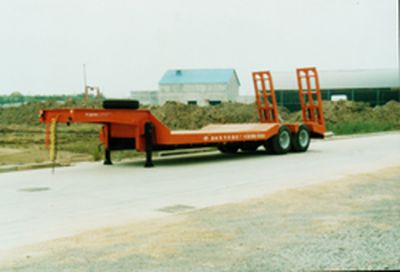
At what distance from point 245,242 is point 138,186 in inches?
239

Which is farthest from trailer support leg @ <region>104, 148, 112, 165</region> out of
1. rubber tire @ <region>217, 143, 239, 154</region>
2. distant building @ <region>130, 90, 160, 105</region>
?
distant building @ <region>130, 90, 160, 105</region>

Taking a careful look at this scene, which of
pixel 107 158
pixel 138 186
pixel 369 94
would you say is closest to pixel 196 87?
pixel 369 94

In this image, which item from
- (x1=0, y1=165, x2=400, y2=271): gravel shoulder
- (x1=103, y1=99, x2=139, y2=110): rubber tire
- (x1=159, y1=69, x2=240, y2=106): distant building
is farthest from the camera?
(x1=159, y1=69, x2=240, y2=106): distant building

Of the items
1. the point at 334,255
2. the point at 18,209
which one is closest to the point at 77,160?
the point at 18,209

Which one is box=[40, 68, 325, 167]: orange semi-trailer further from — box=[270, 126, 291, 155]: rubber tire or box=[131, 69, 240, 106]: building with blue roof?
box=[131, 69, 240, 106]: building with blue roof

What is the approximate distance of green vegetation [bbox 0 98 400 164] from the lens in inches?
1389

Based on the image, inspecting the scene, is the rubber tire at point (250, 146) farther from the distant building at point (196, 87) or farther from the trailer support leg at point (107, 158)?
the distant building at point (196, 87)

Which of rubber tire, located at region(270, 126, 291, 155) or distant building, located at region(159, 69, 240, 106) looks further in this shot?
Answer: distant building, located at region(159, 69, 240, 106)

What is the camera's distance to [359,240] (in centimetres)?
733

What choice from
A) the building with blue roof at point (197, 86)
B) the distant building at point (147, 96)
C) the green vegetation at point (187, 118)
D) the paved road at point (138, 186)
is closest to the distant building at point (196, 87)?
the building with blue roof at point (197, 86)

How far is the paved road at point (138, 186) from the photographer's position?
9516 millimetres

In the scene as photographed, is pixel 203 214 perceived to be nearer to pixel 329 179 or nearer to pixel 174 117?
pixel 329 179

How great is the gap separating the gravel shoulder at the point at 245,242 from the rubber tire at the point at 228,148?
436 inches

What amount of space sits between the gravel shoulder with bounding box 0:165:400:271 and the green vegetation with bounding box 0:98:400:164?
19.6 m
